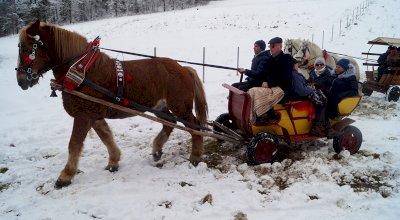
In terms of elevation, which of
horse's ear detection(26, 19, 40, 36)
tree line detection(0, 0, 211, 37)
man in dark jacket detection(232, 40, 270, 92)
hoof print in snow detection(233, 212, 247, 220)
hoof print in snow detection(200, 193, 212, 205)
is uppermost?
tree line detection(0, 0, 211, 37)

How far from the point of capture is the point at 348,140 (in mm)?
5094

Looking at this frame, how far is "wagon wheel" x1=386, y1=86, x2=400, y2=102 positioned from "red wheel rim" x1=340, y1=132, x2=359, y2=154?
15.4ft

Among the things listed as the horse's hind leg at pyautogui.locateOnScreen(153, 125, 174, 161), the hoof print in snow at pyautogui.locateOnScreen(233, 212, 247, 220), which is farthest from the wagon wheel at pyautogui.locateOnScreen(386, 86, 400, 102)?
the hoof print in snow at pyautogui.locateOnScreen(233, 212, 247, 220)

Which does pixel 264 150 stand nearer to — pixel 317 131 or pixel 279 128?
pixel 279 128

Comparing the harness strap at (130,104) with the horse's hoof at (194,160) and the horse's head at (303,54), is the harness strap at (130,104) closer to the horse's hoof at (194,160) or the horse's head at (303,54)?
the horse's hoof at (194,160)

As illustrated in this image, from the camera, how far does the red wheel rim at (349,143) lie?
5066 millimetres

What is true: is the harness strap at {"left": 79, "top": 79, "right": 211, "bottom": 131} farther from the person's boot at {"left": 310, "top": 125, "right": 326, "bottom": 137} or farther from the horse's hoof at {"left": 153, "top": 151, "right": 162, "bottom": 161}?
the person's boot at {"left": 310, "top": 125, "right": 326, "bottom": 137}

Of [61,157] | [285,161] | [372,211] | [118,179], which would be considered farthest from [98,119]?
[372,211]

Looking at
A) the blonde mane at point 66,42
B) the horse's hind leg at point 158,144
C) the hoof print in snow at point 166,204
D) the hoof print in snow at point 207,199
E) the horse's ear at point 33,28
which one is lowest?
the hoof print in snow at point 166,204

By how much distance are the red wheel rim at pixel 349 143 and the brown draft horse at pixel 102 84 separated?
89.8 inches

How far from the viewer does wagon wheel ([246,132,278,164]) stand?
4.57 m

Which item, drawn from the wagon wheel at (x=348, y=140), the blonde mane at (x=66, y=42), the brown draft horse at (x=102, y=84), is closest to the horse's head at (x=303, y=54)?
the wagon wheel at (x=348, y=140)

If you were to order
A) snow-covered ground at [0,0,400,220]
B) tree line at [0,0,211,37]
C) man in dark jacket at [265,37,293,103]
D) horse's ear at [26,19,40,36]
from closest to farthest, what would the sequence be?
1. snow-covered ground at [0,0,400,220]
2. horse's ear at [26,19,40,36]
3. man in dark jacket at [265,37,293,103]
4. tree line at [0,0,211,37]

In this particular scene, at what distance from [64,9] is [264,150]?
191ft
